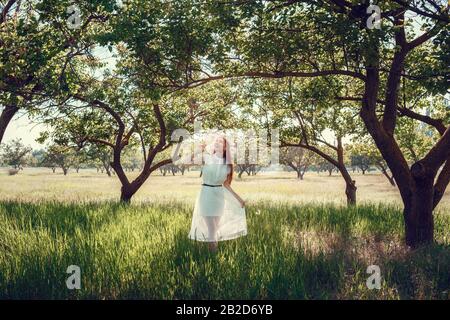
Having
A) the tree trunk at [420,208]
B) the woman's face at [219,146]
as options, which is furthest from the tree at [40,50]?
the tree trunk at [420,208]

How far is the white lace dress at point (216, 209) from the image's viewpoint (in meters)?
6.66

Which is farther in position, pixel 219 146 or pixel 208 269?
pixel 219 146

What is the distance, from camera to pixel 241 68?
9.89m

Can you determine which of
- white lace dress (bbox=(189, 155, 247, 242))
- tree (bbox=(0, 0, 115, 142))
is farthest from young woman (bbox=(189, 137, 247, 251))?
tree (bbox=(0, 0, 115, 142))

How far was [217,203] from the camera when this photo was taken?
262 inches

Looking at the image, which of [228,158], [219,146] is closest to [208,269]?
[228,158]

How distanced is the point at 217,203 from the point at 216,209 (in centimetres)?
11

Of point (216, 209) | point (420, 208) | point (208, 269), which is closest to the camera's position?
point (208, 269)

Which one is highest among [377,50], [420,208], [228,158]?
[377,50]

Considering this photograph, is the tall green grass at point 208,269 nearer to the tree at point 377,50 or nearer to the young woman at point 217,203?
the young woman at point 217,203

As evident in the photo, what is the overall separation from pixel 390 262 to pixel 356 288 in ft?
5.31

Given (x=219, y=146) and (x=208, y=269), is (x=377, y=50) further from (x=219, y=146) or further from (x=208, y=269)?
(x=208, y=269)

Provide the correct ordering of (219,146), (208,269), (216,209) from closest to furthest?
(208,269), (216,209), (219,146)
